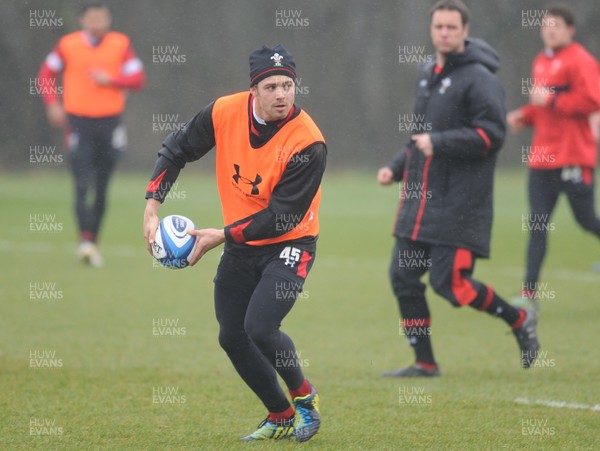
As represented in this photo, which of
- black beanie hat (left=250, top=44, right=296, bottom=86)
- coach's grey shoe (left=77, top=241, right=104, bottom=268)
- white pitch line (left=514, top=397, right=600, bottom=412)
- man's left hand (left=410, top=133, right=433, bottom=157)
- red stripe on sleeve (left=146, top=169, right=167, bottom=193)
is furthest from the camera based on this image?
coach's grey shoe (left=77, top=241, right=104, bottom=268)

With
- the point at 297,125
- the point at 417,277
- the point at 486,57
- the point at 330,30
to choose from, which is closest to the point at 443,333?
A: the point at 417,277

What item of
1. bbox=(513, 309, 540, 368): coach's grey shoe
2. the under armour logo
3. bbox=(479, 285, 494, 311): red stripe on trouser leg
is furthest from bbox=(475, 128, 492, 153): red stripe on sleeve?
the under armour logo

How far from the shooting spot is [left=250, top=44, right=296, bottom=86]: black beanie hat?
5.26m

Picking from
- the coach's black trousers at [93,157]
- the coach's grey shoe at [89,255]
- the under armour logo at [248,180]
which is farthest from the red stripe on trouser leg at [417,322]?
the coach's black trousers at [93,157]

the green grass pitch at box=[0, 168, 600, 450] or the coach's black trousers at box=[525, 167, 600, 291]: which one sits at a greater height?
the coach's black trousers at box=[525, 167, 600, 291]

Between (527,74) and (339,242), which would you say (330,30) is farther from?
(339,242)

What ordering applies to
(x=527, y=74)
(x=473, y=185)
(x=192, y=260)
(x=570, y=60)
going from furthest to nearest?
(x=527, y=74) < (x=570, y=60) < (x=473, y=185) < (x=192, y=260)

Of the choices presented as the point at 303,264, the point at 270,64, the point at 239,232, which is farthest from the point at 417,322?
the point at 270,64

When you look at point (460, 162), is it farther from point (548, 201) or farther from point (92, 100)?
point (92, 100)

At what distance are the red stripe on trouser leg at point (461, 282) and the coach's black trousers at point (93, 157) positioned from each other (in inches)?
241

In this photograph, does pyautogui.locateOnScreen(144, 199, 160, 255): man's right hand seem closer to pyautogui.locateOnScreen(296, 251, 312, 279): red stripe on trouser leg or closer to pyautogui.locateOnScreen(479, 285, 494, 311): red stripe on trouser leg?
pyautogui.locateOnScreen(296, 251, 312, 279): red stripe on trouser leg

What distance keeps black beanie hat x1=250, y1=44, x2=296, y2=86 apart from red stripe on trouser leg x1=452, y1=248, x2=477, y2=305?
221cm

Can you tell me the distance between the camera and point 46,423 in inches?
227

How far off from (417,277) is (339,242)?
23.8 feet
